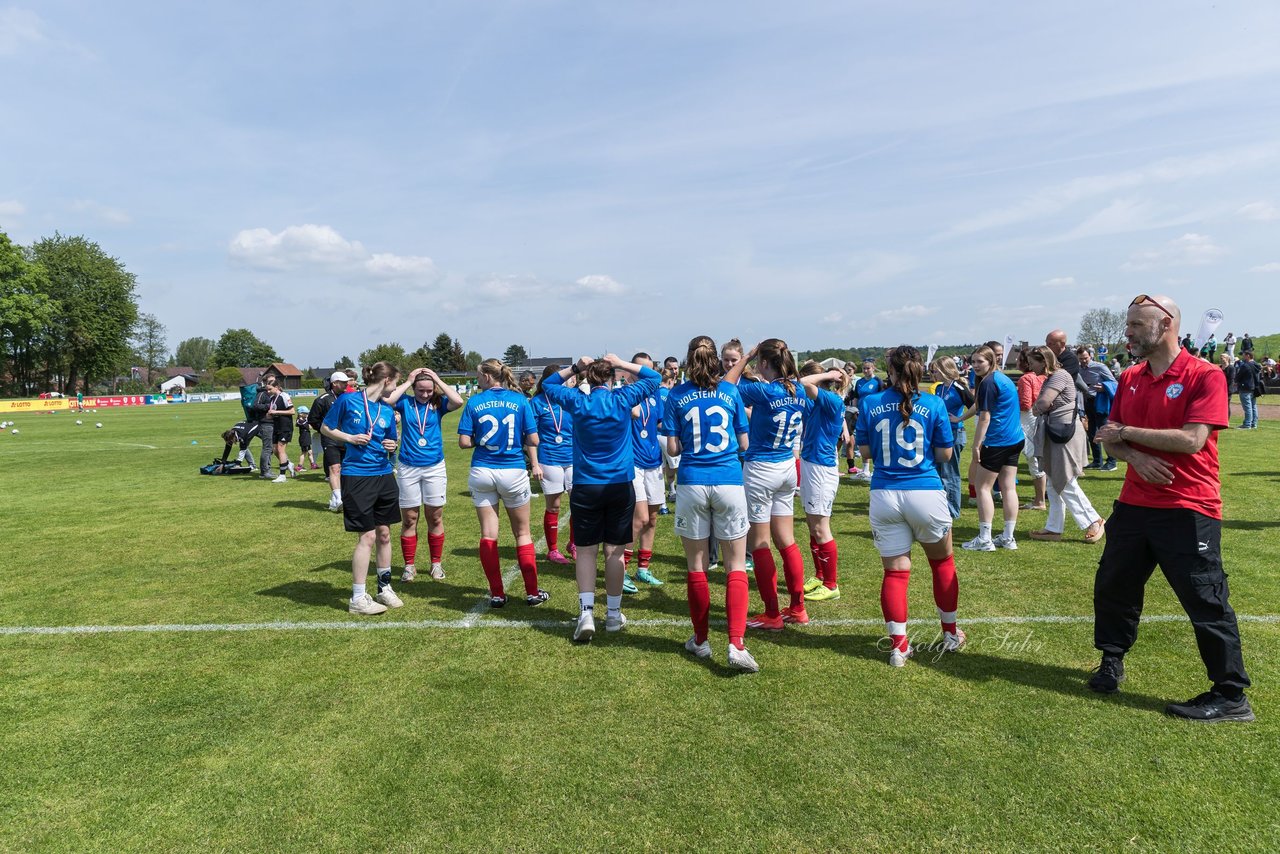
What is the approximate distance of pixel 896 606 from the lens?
15.4 ft

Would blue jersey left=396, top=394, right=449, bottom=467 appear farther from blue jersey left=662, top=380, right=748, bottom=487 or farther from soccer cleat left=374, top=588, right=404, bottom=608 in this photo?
blue jersey left=662, top=380, right=748, bottom=487

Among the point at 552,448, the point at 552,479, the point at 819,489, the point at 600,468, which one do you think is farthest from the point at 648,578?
the point at 600,468

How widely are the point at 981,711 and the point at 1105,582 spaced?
119 centimetres

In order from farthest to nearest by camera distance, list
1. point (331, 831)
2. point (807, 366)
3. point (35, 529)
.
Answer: point (35, 529), point (807, 366), point (331, 831)

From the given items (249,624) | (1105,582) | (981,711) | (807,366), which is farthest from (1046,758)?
(249,624)

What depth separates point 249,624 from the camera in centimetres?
579

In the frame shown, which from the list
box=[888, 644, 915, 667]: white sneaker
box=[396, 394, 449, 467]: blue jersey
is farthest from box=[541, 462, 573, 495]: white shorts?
box=[888, 644, 915, 667]: white sneaker

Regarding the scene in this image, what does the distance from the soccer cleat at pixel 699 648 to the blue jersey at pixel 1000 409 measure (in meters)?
4.63

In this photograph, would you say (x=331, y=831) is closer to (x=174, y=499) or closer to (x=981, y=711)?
(x=981, y=711)

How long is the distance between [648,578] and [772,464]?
210 centimetres

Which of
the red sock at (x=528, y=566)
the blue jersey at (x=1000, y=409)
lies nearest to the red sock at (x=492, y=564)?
the red sock at (x=528, y=566)

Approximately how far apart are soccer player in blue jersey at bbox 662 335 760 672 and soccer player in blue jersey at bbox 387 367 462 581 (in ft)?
8.95

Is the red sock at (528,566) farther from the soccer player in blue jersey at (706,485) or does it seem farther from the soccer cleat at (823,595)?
the soccer cleat at (823,595)

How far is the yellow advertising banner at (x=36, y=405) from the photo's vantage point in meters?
47.0
